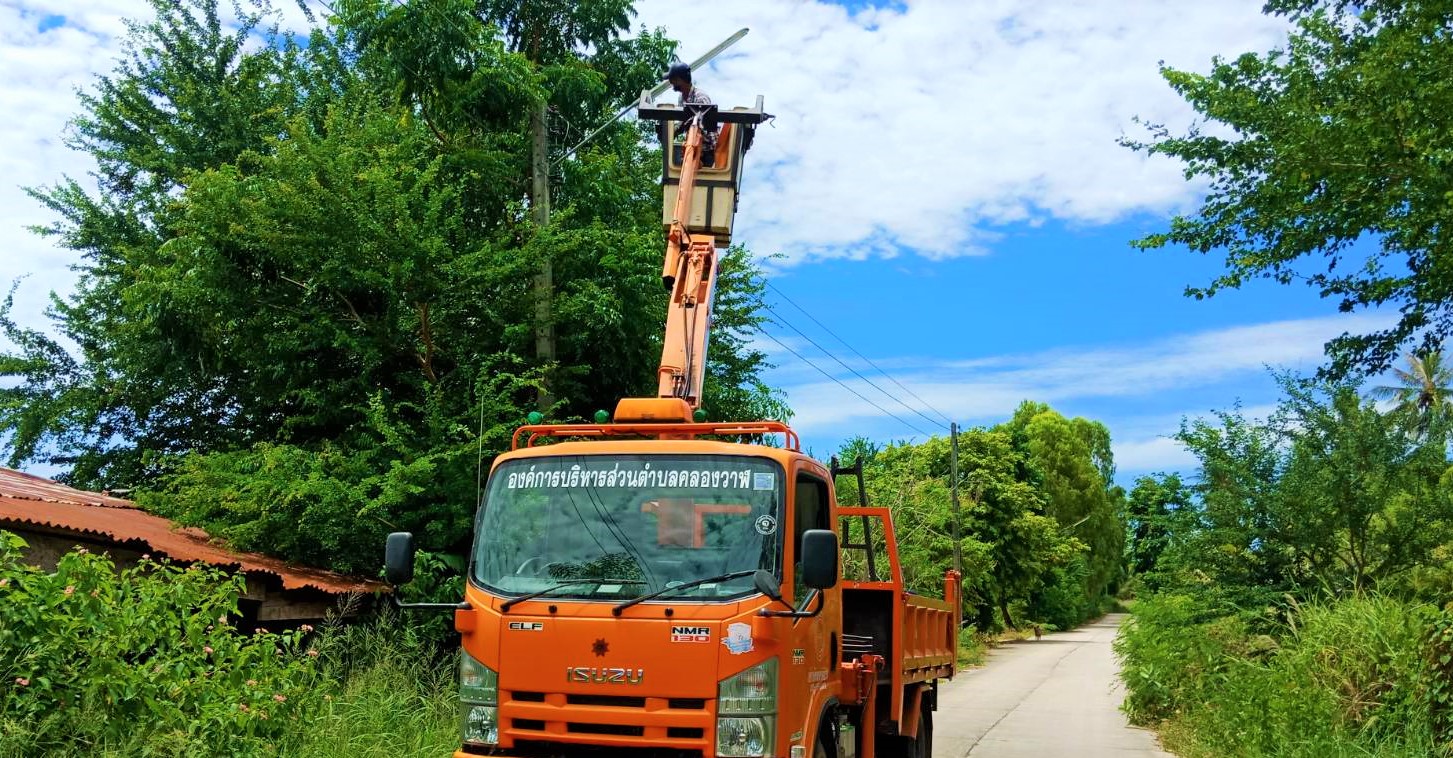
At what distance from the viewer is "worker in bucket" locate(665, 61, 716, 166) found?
10.5 m

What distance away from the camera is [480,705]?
6.28 metres

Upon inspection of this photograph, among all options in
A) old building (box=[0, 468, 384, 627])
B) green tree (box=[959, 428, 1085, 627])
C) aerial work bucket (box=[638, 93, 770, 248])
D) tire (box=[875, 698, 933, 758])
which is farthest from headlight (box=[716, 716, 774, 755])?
green tree (box=[959, 428, 1085, 627])

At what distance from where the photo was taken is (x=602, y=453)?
673 centimetres

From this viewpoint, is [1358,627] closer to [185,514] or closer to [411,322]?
[411,322]

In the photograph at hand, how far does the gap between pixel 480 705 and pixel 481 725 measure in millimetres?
104

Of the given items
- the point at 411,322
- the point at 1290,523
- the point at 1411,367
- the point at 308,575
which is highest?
the point at 1411,367

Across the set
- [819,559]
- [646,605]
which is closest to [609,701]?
[646,605]

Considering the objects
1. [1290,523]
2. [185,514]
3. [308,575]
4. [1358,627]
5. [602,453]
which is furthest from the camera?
[1290,523]

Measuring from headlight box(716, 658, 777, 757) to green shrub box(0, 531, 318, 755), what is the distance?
3.41 metres

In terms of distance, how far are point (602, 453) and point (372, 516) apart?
23.8ft

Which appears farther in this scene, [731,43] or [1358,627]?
[731,43]

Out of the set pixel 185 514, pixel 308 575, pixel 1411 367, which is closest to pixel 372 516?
pixel 308 575

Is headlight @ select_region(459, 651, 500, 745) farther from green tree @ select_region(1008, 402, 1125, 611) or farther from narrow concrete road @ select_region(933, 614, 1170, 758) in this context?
green tree @ select_region(1008, 402, 1125, 611)

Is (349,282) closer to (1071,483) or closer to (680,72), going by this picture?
(680,72)
